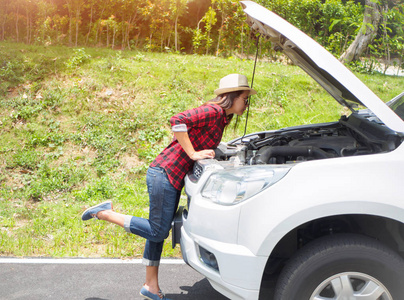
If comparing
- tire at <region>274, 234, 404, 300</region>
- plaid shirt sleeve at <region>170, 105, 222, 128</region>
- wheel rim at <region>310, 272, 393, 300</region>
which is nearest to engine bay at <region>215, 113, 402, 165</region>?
plaid shirt sleeve at <region>170, 105, 222, 128</region>

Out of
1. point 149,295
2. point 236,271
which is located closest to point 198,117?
point 236,271

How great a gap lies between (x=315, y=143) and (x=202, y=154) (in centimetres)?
94

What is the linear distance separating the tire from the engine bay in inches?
27.4

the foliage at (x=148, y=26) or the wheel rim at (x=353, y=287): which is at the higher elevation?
the foliage at (x=148, y=26)

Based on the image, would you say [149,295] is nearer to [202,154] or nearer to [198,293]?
[198,293]

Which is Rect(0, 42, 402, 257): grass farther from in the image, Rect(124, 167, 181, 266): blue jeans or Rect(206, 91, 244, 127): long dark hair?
Rect(206, 91, 244, 127): long dark hair

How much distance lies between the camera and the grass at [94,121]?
17.8ft

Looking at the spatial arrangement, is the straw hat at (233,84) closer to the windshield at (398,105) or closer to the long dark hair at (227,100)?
the long dark hair at (227,100)

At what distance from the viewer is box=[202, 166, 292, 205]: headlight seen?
9.15 feet

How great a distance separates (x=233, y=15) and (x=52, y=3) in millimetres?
4850

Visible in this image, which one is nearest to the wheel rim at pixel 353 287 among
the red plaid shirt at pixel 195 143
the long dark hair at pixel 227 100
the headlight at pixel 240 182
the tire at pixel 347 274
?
the tire at pixel 347 274

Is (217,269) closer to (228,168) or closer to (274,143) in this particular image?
(228,168)

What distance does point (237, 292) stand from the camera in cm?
278

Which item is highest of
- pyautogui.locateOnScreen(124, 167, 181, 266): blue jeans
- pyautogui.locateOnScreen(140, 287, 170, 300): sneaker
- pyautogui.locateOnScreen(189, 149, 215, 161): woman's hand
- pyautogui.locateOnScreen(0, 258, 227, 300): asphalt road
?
pyautogui.locateOnScreen(189, 149, 215, 161): woman's hand
